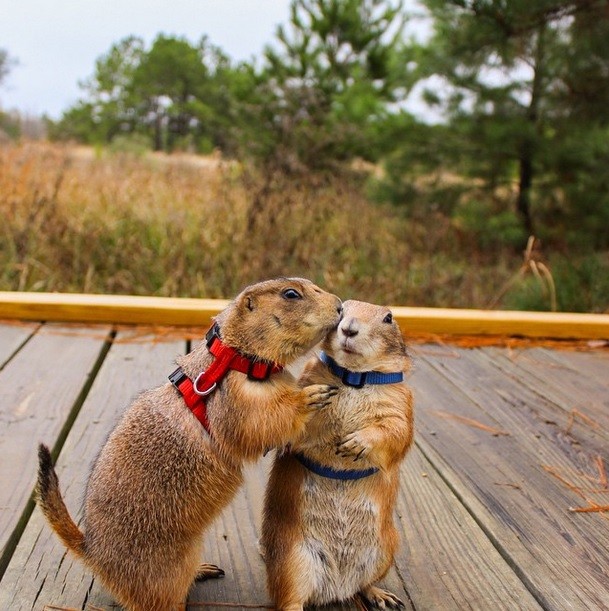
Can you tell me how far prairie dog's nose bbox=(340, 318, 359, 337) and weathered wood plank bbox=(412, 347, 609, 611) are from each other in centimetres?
63

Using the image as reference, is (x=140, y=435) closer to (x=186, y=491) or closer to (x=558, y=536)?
(x=186, y=491)

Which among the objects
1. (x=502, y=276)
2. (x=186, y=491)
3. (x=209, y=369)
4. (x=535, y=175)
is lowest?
(x=502, y=276)

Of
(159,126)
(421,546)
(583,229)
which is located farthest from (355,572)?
(159,126)

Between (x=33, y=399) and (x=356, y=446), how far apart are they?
1399mm

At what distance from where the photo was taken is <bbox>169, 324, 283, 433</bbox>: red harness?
1.24m

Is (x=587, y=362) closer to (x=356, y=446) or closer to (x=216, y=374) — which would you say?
(x=356, y=446)

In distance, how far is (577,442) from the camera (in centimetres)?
212

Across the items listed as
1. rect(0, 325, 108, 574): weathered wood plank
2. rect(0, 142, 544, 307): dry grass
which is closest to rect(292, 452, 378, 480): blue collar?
rect(0, 325, 108, 574): weathered wood plank

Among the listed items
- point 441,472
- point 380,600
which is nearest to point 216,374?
point 380,600

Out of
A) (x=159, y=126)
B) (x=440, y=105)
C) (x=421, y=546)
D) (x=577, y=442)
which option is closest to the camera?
(x=421, y=546)

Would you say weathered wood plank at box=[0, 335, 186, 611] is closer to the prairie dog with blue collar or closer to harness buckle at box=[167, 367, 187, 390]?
harness buckle at box=[167, 367, 187, 390]

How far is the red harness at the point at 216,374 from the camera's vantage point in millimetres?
1238

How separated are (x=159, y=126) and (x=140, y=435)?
14.1 metres

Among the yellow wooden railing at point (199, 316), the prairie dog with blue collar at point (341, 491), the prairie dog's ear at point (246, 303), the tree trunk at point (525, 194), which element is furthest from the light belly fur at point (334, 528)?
the tree trunk at point (525, 194)
